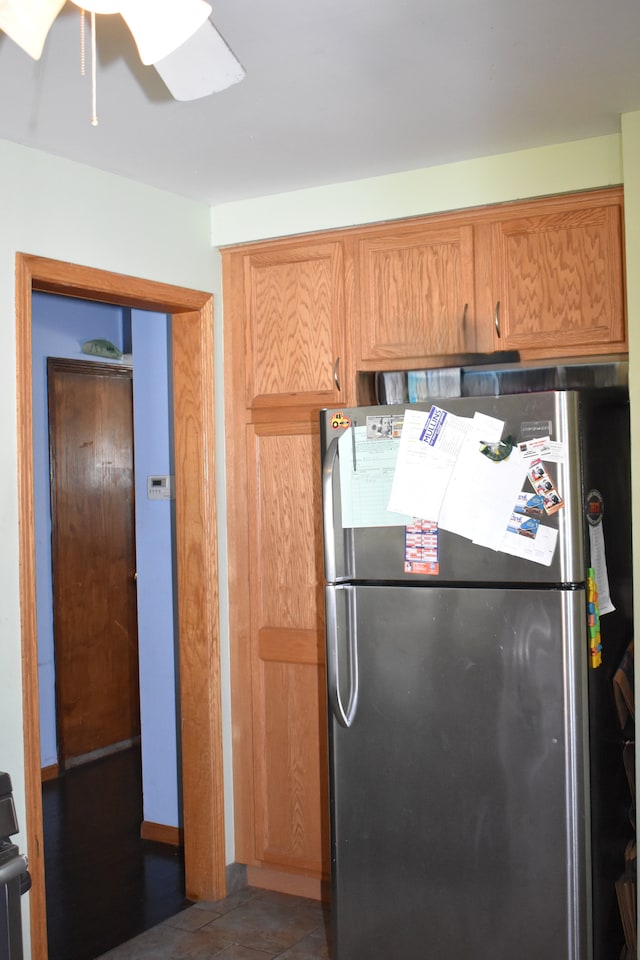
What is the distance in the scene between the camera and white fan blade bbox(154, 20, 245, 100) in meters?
1.61

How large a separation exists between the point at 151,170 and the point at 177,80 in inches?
47.4

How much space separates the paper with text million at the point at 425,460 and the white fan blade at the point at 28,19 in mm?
1356

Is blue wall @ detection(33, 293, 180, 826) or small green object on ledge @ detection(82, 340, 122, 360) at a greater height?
small green object on ledge @ detection(82, 340, 122, 360)

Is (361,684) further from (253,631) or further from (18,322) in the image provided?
(18,322)

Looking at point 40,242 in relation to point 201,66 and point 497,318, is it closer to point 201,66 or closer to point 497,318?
point 201,66

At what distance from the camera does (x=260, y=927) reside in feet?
9.96

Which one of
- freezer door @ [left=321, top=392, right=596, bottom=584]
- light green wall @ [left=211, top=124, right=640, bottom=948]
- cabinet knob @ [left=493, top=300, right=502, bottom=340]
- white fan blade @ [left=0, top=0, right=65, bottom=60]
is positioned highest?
light green wall @ [left=211, top=124, right=640, bottom=948]

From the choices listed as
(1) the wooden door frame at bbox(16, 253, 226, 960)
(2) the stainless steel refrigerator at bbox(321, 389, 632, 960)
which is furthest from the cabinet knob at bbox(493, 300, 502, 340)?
(1) the wooden door frame at bbox(16, 253, 226, 960)

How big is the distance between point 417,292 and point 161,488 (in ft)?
4.46

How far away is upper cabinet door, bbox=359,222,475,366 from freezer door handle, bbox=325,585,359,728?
0.86 meters

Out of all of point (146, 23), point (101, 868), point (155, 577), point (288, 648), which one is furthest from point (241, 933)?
point (146, 23)

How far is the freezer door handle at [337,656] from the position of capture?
255cm

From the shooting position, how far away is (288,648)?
3240 millimetres

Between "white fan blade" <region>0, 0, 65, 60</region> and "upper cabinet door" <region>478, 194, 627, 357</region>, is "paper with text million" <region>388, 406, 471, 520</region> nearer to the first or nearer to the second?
"upper cabinet door" <region>478, 194, 627, 357</region>
